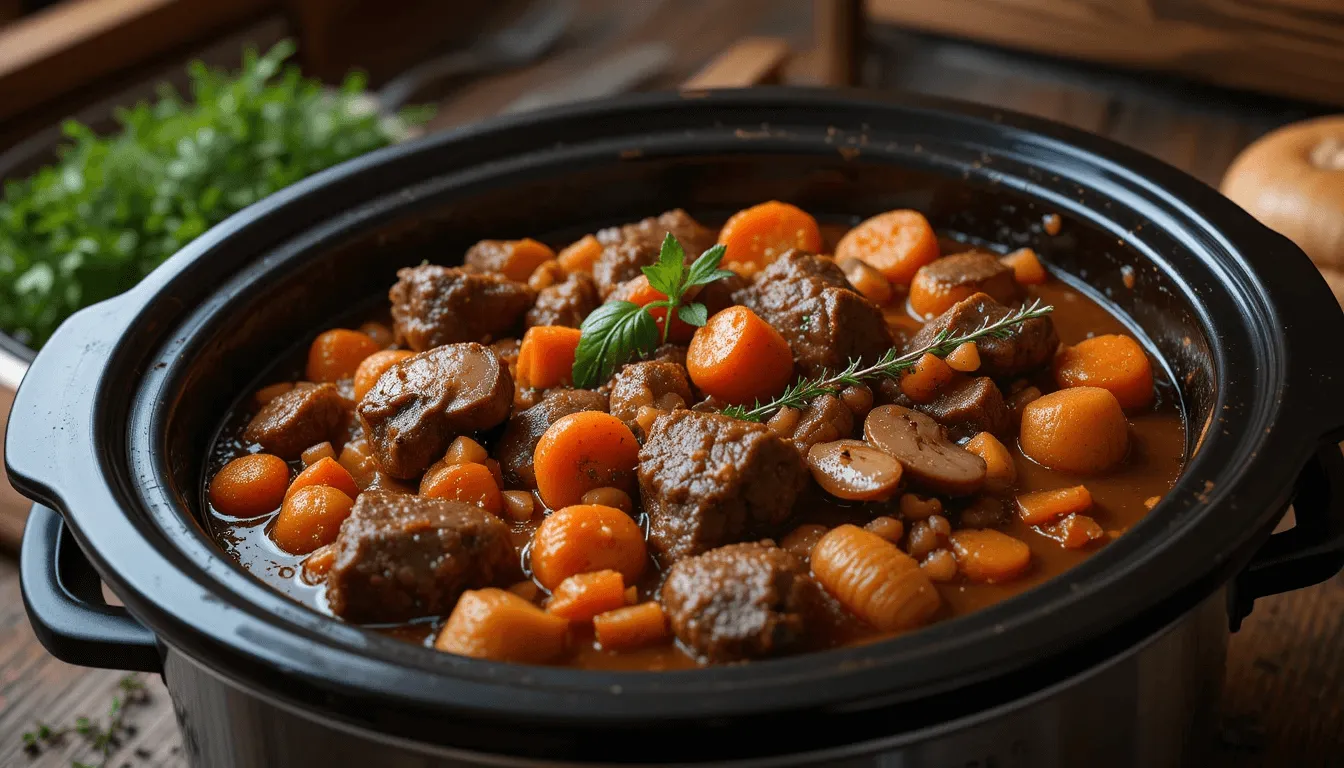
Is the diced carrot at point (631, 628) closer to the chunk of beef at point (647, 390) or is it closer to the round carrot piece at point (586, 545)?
the round carrot piece at point (586, 545)

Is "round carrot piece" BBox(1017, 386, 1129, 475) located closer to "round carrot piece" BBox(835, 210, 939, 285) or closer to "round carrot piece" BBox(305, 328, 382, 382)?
"round carrot piece" BBox(835, 210, 939, 285)

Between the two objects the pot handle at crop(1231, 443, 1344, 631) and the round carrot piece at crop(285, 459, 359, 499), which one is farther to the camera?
the round carrot piece at crop(285, 459, 359, 499)

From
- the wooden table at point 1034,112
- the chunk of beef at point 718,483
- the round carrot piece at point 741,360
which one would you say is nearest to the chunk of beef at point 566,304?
the round carrot piece at point 741,360

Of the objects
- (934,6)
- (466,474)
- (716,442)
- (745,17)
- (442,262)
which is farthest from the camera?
(745,17)

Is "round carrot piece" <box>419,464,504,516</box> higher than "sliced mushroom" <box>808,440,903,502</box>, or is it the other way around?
"sliced mushroom" <box>808,440,903,502</box>

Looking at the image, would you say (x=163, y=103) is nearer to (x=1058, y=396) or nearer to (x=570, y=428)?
(x=570, y=428)

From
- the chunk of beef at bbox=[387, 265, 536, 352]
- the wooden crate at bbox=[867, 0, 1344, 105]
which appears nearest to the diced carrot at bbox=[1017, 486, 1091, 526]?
the chunk of beef at bbox=[387, 265, 536, 352]

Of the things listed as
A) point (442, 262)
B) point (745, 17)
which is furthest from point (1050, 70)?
point (442, 262)
